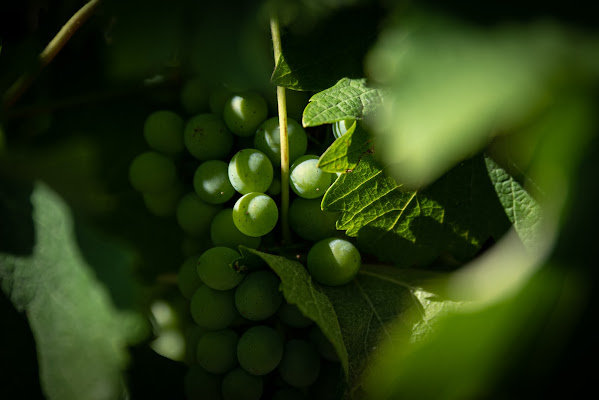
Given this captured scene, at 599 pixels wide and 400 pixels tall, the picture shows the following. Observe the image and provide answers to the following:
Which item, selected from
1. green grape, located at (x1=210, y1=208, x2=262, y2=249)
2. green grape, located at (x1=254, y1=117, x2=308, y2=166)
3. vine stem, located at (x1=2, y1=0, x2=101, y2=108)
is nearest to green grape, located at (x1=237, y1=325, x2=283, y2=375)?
green grape, located at (x1=210, y1=208, x2=262, y2=249)

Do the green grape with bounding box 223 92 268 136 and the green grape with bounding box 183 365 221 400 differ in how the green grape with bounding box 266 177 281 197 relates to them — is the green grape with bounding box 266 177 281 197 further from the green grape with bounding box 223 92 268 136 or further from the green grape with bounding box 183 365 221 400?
the green grape with bounding box 183 365 221 400

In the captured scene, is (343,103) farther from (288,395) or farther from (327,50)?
(288,395)

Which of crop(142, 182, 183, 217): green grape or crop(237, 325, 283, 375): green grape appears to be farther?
Result: crop(142, 182, 183, 217): green grape

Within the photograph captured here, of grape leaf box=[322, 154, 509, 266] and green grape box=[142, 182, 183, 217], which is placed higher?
grape leaf box=[322, 154, 509, 266]

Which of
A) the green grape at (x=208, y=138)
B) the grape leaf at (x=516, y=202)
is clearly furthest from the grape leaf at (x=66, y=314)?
the grape leaf at (x=516, y=202)

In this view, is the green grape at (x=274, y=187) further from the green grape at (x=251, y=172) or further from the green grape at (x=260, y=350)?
the green grape at (x=260, y=350)

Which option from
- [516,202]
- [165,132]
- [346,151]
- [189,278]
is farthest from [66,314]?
[516,202]

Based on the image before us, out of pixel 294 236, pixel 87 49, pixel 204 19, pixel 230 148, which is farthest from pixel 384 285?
pixel 87 49
